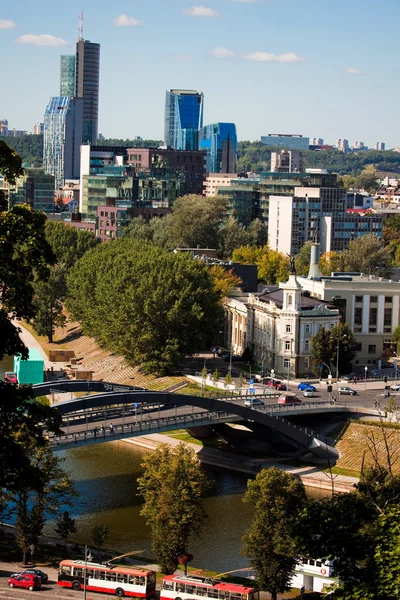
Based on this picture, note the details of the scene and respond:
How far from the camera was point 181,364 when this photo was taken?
8669cm

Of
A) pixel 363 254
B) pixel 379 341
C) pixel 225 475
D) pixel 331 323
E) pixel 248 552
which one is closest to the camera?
pixel 248 552

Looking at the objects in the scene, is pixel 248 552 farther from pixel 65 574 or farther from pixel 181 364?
pixel 181 364

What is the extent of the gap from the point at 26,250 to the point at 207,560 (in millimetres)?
25344

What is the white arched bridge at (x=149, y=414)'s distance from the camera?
58875 millimetres

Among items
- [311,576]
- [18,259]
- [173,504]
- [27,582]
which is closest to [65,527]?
[173,504]

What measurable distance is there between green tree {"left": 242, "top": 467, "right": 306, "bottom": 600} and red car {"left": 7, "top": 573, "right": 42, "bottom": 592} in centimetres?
720

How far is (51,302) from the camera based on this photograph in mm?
109625

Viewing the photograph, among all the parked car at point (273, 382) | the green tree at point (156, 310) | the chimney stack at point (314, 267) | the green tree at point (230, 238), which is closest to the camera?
the parked car at point (273, 382)

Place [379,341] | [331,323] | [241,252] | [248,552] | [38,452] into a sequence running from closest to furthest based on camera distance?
[248,552] < [38,452] < [331,323] < [379,341] < [241,252]

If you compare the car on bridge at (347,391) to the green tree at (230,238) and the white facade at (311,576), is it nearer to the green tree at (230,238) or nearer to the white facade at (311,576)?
the white facade at (311,576)

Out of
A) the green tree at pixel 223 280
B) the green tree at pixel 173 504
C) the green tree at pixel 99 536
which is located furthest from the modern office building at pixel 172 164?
the green tree at pixel 173 504

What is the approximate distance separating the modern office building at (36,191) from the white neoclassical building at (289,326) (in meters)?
101

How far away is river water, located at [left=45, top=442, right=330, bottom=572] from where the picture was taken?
49.4m

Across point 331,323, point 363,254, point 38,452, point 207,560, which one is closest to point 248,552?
point 207,560
